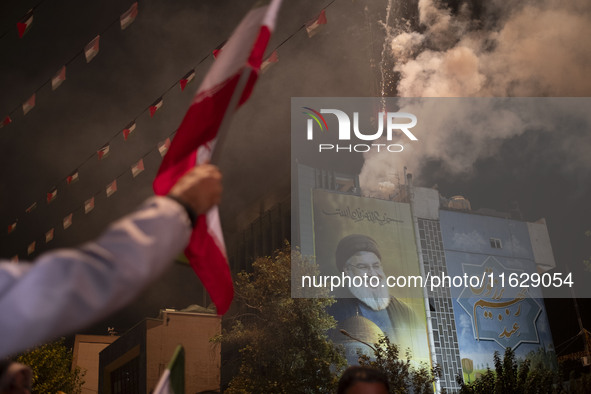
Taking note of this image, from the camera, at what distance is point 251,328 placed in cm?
2603

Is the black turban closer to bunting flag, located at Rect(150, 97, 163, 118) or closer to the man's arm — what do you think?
bunting flag, located at Rect(150, 97, 163, 118)

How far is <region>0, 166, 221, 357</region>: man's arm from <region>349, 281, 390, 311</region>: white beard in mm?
33573

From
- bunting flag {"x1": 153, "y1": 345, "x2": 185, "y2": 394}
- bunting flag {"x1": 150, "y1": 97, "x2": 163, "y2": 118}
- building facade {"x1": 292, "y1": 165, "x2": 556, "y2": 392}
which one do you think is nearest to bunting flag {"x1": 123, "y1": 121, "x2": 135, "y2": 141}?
bunting flag {"x1": 150, "y1": 97, "x2": 163, "y2": 118}

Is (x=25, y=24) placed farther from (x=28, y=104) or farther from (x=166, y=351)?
(x=166, y=351)

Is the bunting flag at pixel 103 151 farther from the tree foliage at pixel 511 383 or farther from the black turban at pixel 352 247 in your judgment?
the black turban at pixel 352 247

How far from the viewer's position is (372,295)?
34.4m

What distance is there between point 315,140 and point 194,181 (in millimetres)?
Answer: 32913

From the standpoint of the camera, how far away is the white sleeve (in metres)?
1.21

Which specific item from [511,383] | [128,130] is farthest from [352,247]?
[128,130]

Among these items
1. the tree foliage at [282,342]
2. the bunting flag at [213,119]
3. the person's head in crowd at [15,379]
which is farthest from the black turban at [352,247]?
the person's head in crowd at [15,379]

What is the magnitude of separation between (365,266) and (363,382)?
31.7 metres

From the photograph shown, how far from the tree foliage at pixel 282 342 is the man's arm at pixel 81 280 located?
21.9m

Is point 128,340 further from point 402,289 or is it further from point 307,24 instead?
point 307,24

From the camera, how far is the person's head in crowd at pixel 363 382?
2454 mm
